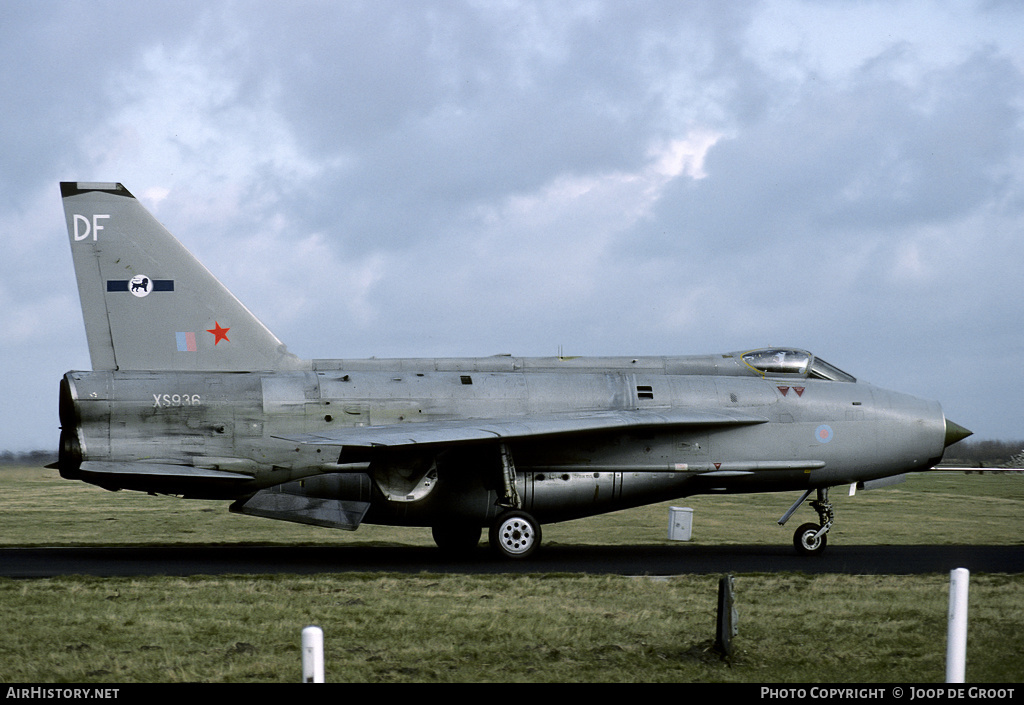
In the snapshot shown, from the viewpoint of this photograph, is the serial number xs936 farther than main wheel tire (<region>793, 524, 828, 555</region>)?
No

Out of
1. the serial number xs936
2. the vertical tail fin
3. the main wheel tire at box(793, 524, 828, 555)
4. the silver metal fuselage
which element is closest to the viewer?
the silver metal fuselage

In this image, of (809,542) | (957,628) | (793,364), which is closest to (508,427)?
(809,542)

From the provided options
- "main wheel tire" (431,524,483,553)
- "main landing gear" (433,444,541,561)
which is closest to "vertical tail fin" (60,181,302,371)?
"main wheel tire" (431,524,483,553)

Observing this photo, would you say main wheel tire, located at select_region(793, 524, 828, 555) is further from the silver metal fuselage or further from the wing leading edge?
the wing leading edge

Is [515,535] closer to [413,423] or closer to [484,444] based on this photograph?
[484,444]

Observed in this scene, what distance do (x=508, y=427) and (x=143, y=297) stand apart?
235 inches

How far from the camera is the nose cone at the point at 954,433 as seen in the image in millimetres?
16828

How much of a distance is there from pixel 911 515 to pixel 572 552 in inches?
473

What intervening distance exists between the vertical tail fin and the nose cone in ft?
35.9

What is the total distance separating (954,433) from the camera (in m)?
16.9

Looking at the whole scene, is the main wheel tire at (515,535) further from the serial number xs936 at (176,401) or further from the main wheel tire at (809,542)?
the serial number xs936 at (176,401)

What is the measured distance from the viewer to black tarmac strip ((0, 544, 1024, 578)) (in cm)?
1341
